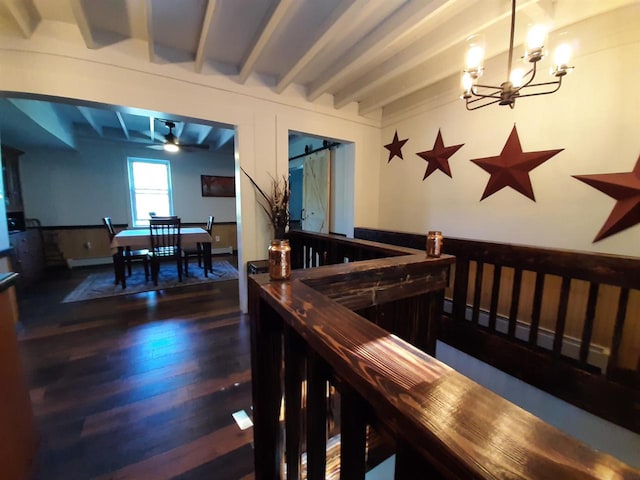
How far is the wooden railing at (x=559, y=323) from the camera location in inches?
53.7

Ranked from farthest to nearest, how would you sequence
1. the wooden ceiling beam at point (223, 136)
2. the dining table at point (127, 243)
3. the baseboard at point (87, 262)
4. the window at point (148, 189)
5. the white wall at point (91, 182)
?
1. the window at point (148, 189)
2. the baseboard at point (87, 262)
3. the wooden ceiling beam at point (223, 136)
4. the white wall at point (91, 182)
5. the dining table at point (127, 243)

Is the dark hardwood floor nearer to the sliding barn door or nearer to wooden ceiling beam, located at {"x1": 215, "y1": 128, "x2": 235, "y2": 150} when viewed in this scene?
the sliding barn door

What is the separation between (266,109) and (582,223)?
3.02 metres

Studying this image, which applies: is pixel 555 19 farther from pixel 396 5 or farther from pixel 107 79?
pixel 107 79

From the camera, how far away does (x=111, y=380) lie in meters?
1.76

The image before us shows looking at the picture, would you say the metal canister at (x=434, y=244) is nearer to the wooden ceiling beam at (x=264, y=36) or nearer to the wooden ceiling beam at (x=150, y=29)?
the wooden ceiling beam at (x=264, y=36)

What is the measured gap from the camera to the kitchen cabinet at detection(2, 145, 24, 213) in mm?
3381

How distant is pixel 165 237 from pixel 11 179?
2181 mm

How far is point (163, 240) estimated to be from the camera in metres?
3.73

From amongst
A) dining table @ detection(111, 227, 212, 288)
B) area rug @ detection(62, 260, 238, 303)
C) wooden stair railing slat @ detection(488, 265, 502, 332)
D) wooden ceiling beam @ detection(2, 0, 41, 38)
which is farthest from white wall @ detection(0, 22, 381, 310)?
wooden stair railing slat @ detection(488, 265, 502, 332)

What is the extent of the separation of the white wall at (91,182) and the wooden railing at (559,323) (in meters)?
5.30

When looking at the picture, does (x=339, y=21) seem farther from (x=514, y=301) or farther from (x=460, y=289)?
(x=514, y=301)

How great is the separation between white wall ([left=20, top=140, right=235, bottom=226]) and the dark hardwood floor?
8.24ft

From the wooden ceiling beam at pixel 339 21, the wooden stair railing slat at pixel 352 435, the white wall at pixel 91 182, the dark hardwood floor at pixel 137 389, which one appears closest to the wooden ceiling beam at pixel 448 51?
the wooden ceiling beam at pixel 339 21
